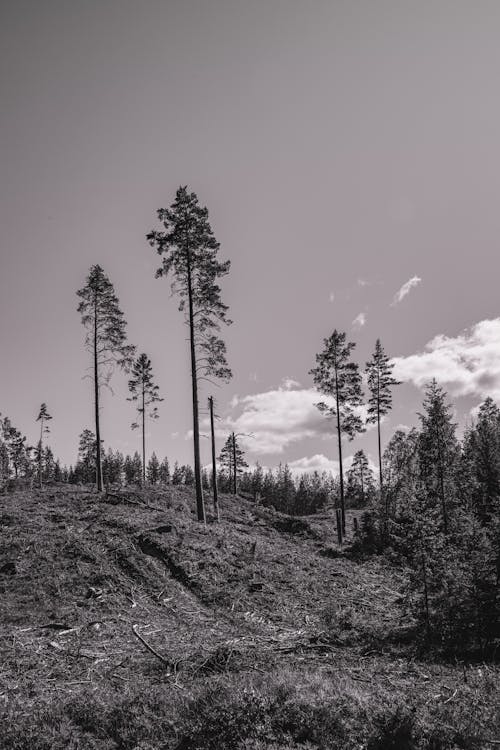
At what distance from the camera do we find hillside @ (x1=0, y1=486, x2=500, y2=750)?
721 centimetres

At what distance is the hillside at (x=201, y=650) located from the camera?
23.7ft

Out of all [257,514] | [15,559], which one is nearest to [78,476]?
[257,514]

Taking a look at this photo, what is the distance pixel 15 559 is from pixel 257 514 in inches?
896

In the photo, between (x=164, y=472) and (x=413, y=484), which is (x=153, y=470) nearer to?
(x=164, y=472)

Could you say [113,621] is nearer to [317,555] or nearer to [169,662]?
[169,662]

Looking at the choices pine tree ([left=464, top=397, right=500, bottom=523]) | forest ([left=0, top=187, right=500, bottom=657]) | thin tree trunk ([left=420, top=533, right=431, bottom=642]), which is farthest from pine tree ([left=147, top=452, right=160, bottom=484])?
thin tree trunk ([left=420, top=533, right=431, bottom=642])

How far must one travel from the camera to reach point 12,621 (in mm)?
11656

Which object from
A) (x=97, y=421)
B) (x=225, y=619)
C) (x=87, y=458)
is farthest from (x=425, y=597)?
(x=87, y=458)

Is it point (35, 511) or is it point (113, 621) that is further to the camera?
point (35, 511)

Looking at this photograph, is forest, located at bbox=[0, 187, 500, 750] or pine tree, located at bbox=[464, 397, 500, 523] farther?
pine tree, located at bbox=[464, 397, 500, 523]

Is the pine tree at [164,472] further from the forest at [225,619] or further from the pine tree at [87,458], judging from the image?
the forest at [225,619]

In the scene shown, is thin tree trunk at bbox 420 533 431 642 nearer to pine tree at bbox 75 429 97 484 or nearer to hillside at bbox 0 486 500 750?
hillside at bbox 0 486 500 750

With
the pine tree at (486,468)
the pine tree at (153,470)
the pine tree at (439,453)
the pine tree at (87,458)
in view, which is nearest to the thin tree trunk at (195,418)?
the pine tree at (439,453)

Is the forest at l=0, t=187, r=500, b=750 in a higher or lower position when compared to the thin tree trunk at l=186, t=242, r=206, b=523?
lower
